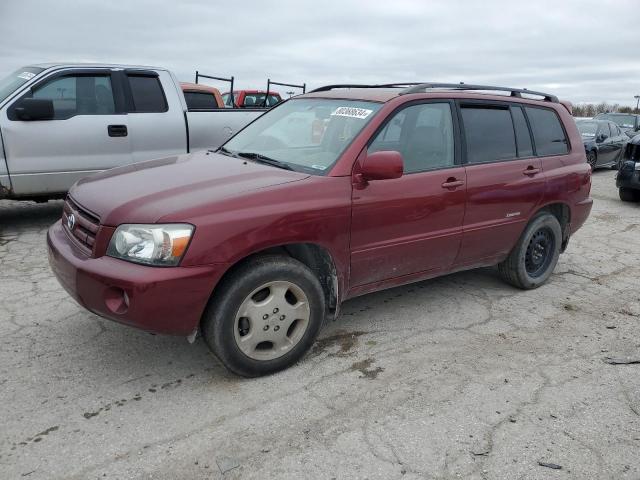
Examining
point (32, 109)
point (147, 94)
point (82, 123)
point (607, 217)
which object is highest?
point (147, 94)

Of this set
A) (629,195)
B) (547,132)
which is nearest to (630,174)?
(629,195)

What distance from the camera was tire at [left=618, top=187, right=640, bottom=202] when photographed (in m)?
9.55

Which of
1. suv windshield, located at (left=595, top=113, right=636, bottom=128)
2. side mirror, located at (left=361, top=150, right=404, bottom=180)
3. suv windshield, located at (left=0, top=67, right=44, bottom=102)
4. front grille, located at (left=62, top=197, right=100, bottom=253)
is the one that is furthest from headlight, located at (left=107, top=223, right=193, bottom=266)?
suv windshield, located at (left=595, top=113, right=636, bottom=128)

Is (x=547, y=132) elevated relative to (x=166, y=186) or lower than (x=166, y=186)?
elevated

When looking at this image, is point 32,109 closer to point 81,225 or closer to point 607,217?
point 81,225

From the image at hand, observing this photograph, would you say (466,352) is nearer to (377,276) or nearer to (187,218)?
(377,276)

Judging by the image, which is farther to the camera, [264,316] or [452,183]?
[452,183]

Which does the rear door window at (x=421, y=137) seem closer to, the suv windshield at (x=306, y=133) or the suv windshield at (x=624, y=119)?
the suv windshield at (x=306, y=133)

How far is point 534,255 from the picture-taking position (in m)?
4.89

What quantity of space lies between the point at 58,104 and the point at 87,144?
0.53m

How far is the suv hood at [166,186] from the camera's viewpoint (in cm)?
291

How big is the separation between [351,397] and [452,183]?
5.66ft

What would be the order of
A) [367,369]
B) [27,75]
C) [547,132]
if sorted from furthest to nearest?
1. [27,75]
2. [547,132]
3. [367,369]

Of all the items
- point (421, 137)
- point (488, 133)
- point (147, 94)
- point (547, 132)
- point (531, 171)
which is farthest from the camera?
point (147, 94)
